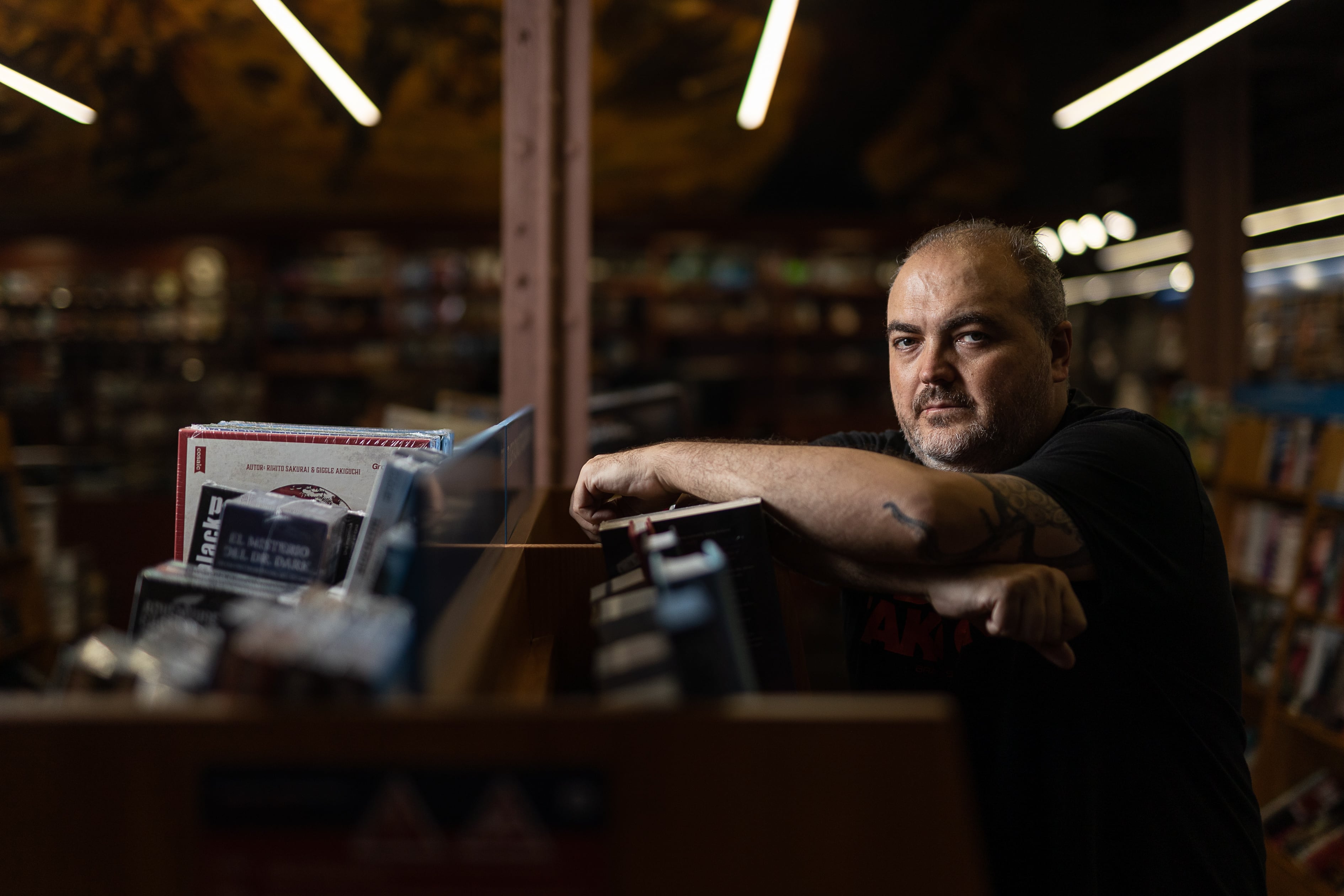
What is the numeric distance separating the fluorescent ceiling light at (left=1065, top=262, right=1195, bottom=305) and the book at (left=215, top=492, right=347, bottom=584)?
13757 mm

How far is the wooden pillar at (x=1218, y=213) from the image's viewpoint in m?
5.12

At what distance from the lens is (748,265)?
7.74 meters

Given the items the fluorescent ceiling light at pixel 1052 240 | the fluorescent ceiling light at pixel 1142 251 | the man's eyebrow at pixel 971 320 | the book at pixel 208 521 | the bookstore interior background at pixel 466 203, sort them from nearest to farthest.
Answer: the book at pixel 208 521 < the man's eyebrow at pixel 971 320 < the bookstore interior background at pixel 466 203 < the fluorescent ceiling light at pixel 1052 240 < the fluorescent ceiling light at pixel 1142 251

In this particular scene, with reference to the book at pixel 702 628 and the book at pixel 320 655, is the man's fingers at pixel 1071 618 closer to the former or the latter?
the book at pixel 702 628

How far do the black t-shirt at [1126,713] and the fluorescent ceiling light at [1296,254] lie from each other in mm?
11755

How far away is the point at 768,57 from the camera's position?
373 cm

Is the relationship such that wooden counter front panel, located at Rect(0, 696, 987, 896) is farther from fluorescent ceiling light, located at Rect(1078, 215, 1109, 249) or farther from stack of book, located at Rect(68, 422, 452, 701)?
fluorescent ceiling light, located at Rect(1078, 215, 1109, 249)

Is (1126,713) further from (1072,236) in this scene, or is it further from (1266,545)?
(1072,236)

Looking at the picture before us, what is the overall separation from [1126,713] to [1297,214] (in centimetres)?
1201

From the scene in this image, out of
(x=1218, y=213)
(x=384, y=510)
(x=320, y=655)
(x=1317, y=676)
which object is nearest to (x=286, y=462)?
(x=384, y=510)

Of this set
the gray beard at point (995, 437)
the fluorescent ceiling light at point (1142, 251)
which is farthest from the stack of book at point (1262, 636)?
the fluorescent ceiling light at point (1142, 251)

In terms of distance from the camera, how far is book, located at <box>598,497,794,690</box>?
0.97 meters

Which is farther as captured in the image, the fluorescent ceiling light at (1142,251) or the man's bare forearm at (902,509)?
the fluorescent ceiling light at (1142,251)

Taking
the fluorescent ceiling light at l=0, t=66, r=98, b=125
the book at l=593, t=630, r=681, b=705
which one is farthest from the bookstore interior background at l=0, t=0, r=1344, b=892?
the book at l=593, t=630, r=681, b=705
